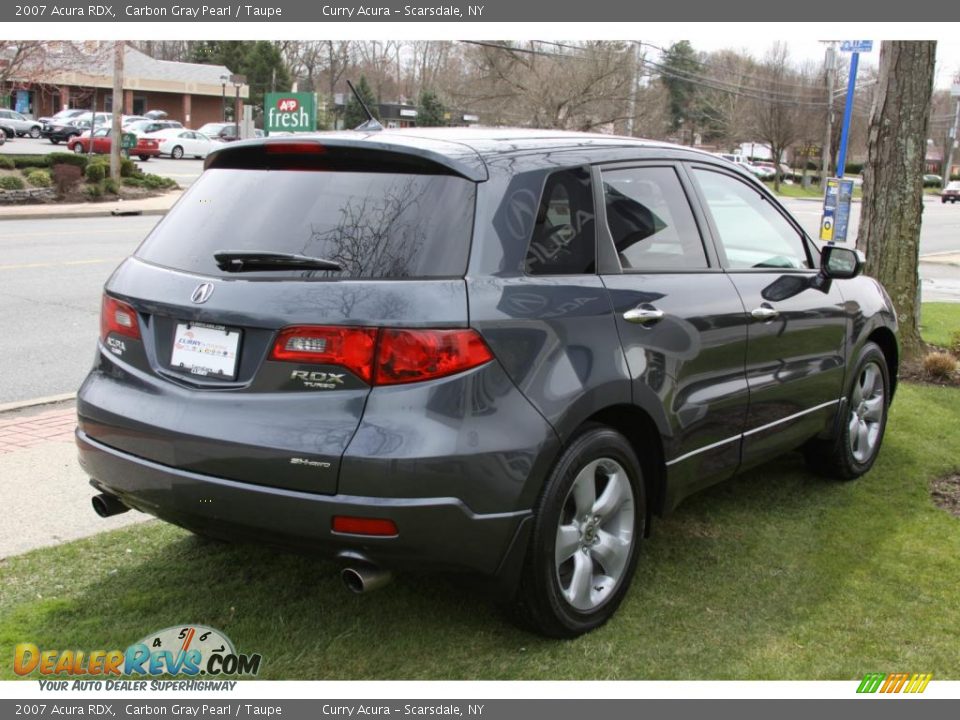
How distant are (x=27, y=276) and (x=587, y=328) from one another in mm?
10665

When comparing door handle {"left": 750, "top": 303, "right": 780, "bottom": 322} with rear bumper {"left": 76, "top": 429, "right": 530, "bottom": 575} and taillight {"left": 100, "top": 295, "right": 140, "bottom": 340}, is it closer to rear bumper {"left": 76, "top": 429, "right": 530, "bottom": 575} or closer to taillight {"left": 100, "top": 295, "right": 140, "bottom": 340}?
rear bumper {"left": 76, "top": 429, "right": 530, "bottom": 575}

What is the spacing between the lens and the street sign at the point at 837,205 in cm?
1645

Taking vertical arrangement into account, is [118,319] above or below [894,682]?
above

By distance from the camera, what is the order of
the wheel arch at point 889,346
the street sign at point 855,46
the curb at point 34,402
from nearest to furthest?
the wheel arch at point 889,346 < the curb at point 34,402 < the street sign at point 855,46

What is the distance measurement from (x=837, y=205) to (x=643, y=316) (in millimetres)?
14188

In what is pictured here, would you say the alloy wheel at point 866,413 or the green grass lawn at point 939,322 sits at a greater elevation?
the alloy wheel at point 866,413

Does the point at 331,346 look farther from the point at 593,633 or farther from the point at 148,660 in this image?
the point at 593,633

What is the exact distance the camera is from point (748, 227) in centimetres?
502

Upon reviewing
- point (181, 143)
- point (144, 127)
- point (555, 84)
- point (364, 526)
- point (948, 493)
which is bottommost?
point (948, 493)

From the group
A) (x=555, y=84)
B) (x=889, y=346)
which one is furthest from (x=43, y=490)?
(x=555, y=84)

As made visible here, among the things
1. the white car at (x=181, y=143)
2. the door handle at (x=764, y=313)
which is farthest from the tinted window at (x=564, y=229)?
the white car at (x=181, y=143)

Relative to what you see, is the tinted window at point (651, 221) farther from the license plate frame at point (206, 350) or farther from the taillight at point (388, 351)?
the license plate frame at point (206, 350)

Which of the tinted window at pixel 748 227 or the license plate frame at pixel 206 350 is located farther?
the tinted window at pixel 748 227

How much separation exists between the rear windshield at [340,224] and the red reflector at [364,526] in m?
0.76
